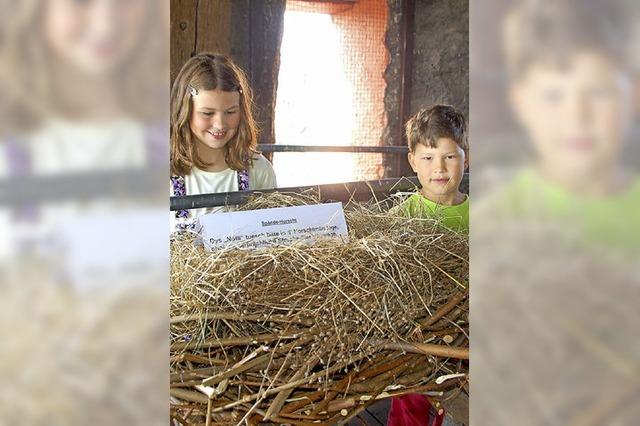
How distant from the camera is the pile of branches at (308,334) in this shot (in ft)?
2.50

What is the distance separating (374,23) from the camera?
12.9ft

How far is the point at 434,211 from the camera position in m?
1.41

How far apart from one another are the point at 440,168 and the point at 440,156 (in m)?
0.04
